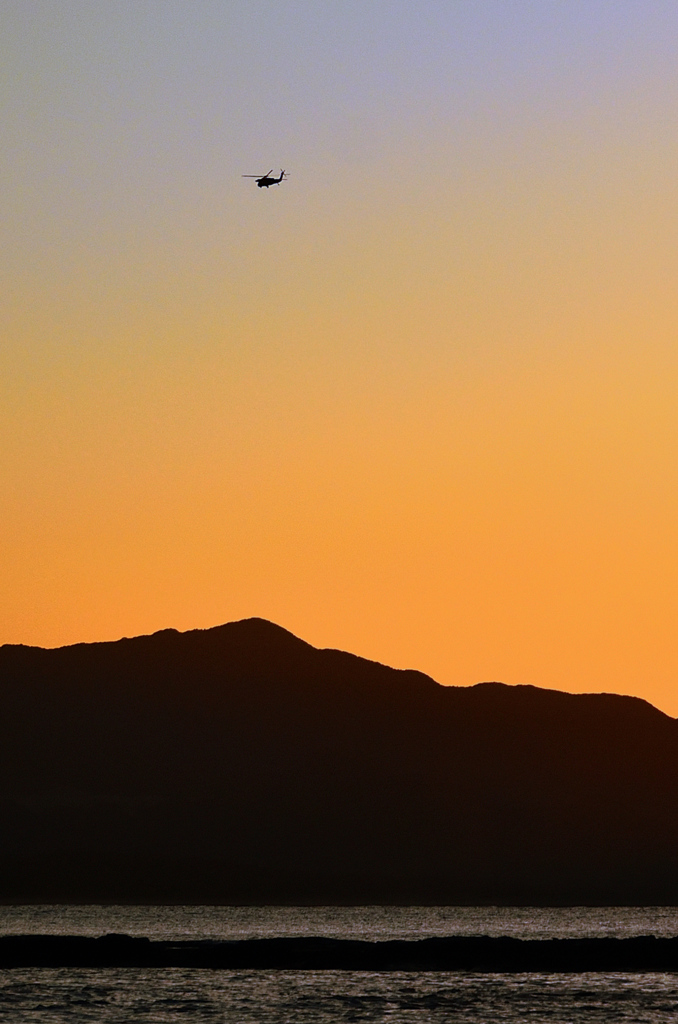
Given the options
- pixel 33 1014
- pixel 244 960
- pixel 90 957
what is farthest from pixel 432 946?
pixel 33 1014

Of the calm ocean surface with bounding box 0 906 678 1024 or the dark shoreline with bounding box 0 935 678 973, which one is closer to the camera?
the calm ocean surface with bounding box 0 906 678 1024

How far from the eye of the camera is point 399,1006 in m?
78.1

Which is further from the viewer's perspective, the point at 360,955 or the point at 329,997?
the point at 360,955

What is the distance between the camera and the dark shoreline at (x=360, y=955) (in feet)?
327

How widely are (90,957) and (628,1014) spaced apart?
40622 mm

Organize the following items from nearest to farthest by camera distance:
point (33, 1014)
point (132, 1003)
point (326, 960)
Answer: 1. point (33, 1014)
2. point (132, 1003)
3. point (326, 960)

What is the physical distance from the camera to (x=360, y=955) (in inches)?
4035

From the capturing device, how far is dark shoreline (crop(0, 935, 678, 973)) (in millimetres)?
99688

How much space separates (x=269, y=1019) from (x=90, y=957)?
32.5 meters

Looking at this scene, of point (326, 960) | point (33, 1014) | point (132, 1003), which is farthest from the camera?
point (326, 960)

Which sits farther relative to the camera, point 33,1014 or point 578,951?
point 578,951

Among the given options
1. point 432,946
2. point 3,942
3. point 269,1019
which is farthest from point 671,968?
point 3,942

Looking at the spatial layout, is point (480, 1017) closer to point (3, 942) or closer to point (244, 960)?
point (244, 960)

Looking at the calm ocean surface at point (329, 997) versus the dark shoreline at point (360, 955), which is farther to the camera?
the dark shoreline at point (360, 955)
